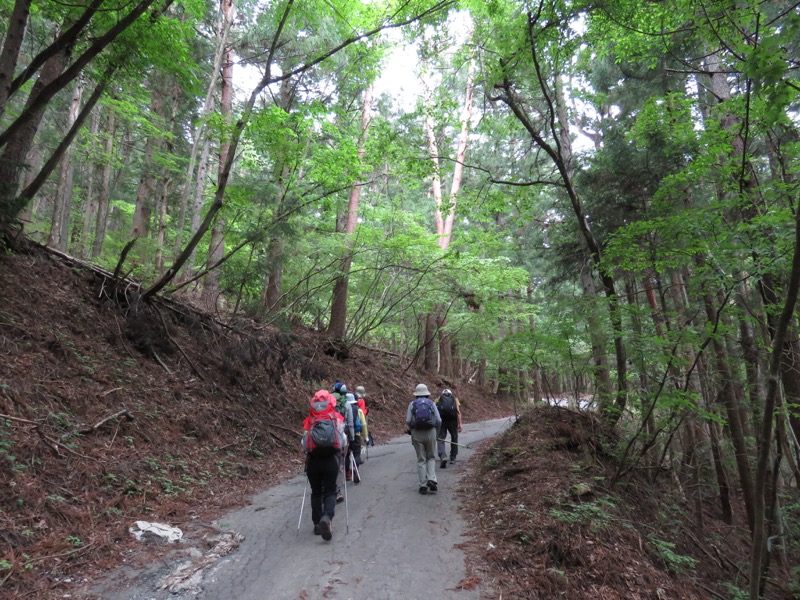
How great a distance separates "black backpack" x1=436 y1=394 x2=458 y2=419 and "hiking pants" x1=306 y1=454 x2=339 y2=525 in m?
5.18

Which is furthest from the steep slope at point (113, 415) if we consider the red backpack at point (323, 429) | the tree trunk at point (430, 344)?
the tree trunk at point (430, 344)

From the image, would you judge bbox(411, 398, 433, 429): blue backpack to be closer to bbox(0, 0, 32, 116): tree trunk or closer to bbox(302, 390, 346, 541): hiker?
bbox(302, 390, 346, 541): hiker

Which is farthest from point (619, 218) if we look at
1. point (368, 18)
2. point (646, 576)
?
point (646, 576)

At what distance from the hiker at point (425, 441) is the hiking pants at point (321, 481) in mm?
2281

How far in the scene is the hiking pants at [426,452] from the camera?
297 inches

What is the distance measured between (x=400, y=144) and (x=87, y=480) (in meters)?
8.83

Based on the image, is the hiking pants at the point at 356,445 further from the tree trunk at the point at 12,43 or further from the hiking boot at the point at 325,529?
the tree trunk at the point at 12,43

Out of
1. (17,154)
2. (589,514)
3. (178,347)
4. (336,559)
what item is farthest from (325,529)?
(17,154)

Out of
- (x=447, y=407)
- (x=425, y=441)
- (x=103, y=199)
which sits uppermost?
(x=103, y=199)

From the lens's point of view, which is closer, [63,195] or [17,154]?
[17,154]

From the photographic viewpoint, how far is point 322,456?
5500mm

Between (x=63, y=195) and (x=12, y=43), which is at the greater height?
(x=63, y=195)

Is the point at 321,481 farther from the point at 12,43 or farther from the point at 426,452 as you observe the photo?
the point at 12,43

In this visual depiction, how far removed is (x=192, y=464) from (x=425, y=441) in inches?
159
